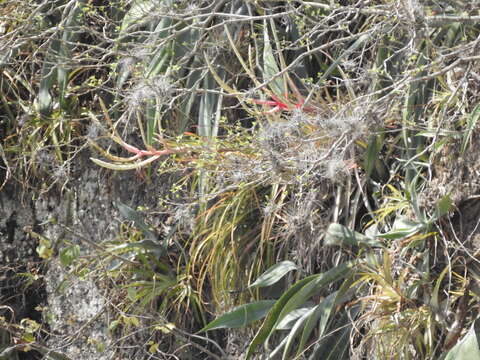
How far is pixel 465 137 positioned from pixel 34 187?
6.24 ft

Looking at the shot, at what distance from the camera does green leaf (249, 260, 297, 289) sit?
274 cm

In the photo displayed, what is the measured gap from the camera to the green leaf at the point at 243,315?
107 inches

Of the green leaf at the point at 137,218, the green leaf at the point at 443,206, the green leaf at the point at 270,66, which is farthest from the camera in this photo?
the green leaf at the point at 137,218

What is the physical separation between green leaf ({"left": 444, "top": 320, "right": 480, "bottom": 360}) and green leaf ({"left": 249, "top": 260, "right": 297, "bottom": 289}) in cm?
62

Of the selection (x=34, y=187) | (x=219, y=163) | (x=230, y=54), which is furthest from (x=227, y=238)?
(x=34, y=187)

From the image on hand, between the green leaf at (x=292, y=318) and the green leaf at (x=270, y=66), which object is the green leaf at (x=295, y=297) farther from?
the green leaf at (x=270, y=66)

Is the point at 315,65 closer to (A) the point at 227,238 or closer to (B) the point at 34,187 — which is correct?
(A) the point at 227,238

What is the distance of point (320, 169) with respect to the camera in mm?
2680

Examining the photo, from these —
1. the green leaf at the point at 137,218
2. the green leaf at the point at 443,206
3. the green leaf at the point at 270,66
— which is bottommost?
the green leaf at the point at 137,218

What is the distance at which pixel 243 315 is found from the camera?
8.96ft

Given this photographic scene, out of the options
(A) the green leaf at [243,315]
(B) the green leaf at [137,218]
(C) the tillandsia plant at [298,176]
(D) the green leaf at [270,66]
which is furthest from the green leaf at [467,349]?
(B) the green leaf at [137,218]

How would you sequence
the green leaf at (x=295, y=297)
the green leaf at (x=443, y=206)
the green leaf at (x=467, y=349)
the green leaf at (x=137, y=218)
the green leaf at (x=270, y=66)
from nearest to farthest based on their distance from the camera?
the green leaf at (x=467, y=349)
the green leaf at (x=443, y=206)
the green leaf at (x=295, y=297)
the green leaf at (x=270, y=66)
the green leaf at (x=137, y=218)

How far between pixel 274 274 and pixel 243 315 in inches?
6.6

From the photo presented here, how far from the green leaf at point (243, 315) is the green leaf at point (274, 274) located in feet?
0.19
